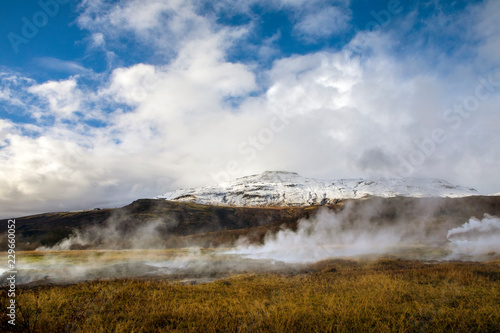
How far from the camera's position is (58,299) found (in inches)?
460

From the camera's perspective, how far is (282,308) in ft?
32.0

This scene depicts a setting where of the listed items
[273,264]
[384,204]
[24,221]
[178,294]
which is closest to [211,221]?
[384,204]

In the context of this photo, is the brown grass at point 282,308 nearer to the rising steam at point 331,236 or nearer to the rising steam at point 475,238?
the rising steam at point 475,238

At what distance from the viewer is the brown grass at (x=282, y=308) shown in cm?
796

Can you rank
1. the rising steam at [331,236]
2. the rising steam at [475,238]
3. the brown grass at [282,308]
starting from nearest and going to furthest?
the brown grass at [282,308], the rising steam at [475,238], the rising steam at [331,236]

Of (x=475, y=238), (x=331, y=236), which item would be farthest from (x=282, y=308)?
(x=475, y=238)

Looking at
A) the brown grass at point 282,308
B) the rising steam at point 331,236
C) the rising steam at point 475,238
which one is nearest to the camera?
the brown grass at point 282,308

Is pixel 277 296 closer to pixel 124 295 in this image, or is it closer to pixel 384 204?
pixel 124 295

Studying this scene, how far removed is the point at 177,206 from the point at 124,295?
10121 cm

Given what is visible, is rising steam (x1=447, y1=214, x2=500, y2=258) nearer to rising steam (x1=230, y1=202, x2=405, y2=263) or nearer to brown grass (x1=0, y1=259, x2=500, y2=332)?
rising steam (x1=230, y1=202, x2=405, y2=263)

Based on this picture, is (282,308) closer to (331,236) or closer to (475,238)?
(331,236)

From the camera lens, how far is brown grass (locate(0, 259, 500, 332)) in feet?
26.1

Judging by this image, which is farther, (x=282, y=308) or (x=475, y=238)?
(x=475, y=238)

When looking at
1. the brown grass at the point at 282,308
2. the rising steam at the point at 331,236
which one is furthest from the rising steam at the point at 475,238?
the brown grass at the point at 282,308
